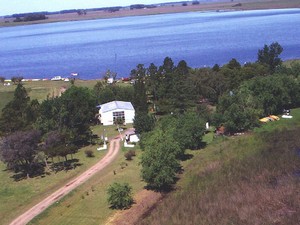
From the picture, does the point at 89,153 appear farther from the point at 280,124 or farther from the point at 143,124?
the point at 280,124

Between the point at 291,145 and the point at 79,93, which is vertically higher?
the point at 79,93

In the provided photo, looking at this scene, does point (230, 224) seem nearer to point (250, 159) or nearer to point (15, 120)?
point (250, 159)

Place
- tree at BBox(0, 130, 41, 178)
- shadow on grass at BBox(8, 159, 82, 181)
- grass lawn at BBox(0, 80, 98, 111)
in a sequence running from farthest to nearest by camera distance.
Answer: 1. grass lawn at BBox(0, 80, 98, 111)
2. shadow on grass at BBox(8, 159, 82, 181)
3. tree at BBox(0, 130, 41, 178)

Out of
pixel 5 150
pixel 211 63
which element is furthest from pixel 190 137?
pixel 211 63

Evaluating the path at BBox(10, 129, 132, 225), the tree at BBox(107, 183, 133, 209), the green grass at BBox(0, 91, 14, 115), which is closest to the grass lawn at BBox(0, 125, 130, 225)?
the path at BBox(10, 129, 132, 225)

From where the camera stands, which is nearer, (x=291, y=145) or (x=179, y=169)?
(x=179, y=169)

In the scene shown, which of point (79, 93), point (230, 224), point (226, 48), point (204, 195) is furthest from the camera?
point (226, 48)

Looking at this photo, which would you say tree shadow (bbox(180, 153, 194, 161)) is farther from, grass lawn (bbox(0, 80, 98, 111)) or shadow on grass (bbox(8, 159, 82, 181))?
grass lawn (bbox(0, 80, 98, 111))
